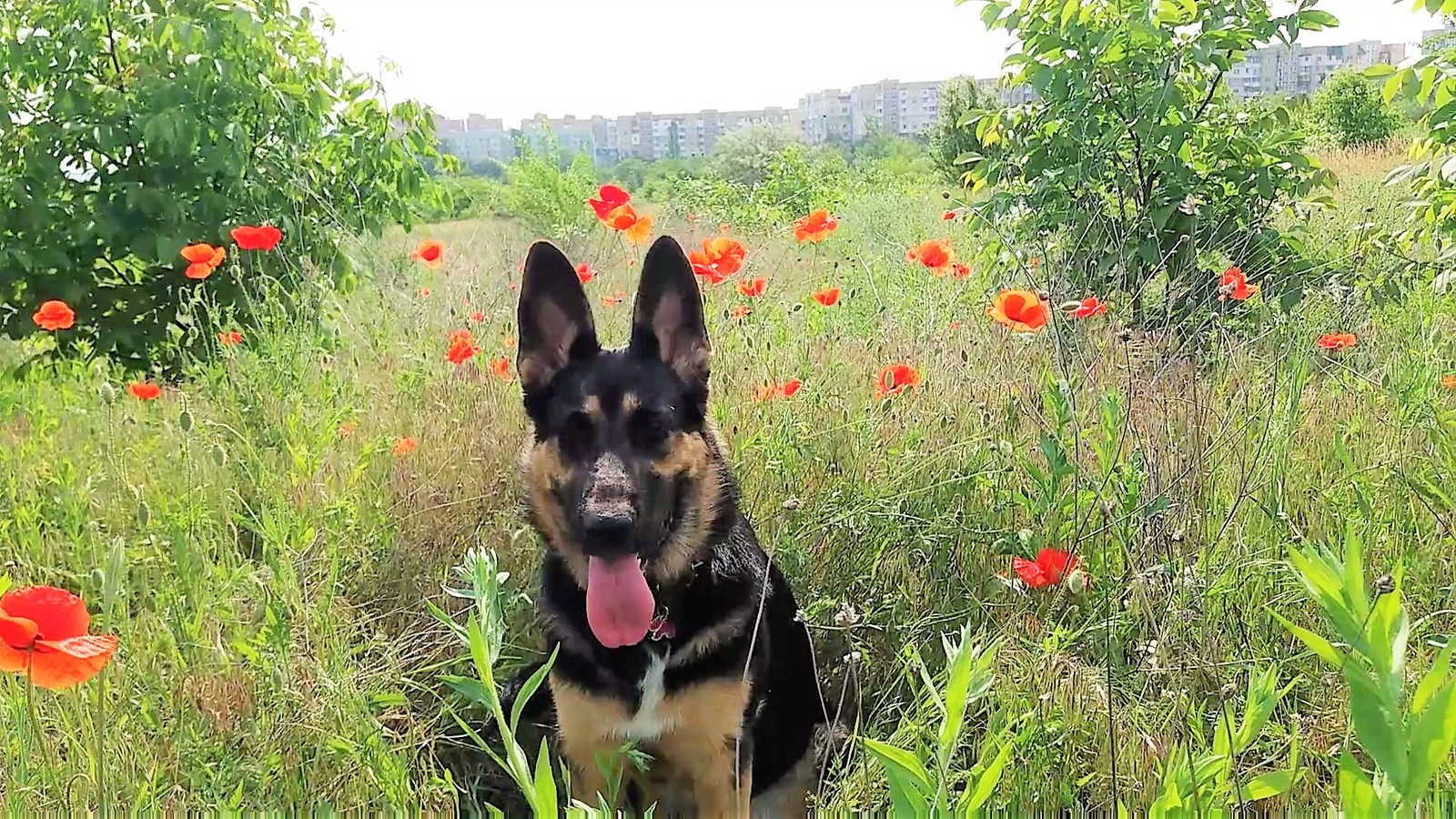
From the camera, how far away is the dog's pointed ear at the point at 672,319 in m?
2.27

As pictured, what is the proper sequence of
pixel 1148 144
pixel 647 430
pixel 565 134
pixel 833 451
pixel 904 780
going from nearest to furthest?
pixel 904 780 < pixel 647 430 < pixel 833 451 < pixel 1148 144 < pixel 565 134

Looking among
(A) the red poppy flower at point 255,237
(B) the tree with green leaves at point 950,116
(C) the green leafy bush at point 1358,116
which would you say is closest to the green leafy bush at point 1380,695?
(A) the red poppy flower at point 255,237

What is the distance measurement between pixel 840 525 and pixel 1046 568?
0.75 metres

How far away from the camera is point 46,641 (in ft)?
3.35

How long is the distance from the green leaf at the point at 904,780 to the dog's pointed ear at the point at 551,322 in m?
1.66

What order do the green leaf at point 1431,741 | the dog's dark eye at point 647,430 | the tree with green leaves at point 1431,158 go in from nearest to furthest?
the green leaf at point 1431,741 < the dog's dark eye at point 647,430 < the tree with green leaves at point 1431,158

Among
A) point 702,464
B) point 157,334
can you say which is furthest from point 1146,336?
point 157,334

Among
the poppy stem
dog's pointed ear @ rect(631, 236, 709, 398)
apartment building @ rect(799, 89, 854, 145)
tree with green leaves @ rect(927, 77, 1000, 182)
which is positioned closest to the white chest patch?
dog's pointed ear @ rect(631, 236, 709, 398)

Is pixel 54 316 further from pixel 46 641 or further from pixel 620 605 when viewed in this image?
pixel 46 641

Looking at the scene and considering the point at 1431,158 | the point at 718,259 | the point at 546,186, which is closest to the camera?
the point at 718,259

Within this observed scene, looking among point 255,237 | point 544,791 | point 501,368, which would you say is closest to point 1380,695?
point 544,791

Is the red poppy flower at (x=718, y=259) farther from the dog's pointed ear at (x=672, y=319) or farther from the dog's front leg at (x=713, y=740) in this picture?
the dog's front leg at (x=713, y=740)

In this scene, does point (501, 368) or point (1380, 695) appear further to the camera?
point (501, 368)

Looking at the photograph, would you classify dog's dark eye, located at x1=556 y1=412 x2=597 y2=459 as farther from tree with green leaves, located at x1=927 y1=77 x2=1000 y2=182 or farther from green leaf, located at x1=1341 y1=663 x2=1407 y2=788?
tree with green leaves, located at x1=927 y1=77 x2=1000 y2=182
